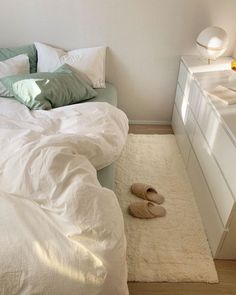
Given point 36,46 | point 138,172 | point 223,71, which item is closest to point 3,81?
point 36,46

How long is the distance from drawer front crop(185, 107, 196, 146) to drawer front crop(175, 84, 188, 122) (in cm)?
11

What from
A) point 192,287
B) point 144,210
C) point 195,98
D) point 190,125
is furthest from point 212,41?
point 192,287

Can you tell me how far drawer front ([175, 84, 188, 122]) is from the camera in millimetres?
2279

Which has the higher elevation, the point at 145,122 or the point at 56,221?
the point at 56,221

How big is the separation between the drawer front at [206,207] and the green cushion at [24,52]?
156 centimetres

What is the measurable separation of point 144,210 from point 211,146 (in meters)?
0.57

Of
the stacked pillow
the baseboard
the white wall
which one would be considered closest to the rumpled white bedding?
the stacked pillow

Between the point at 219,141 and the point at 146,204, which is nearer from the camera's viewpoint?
the point at 219,141

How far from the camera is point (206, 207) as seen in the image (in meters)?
1.65

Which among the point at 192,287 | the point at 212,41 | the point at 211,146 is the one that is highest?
the point at 212,41

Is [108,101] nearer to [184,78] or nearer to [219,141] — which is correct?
[184,78]

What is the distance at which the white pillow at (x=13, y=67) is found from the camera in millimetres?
2141

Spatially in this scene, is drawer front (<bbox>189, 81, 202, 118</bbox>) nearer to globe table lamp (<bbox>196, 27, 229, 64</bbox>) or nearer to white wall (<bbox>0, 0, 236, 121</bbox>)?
globe table lamp (<bbox>196, 27, 229, 64</bbox>)

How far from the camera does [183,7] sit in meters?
2.25
